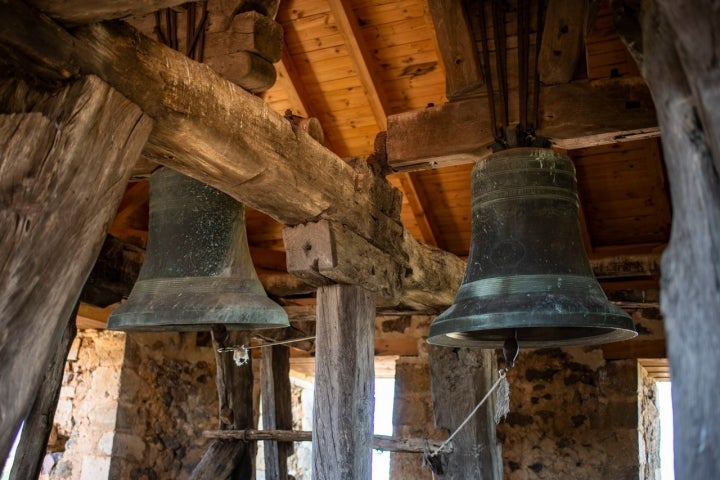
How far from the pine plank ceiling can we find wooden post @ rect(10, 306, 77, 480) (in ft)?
3.75

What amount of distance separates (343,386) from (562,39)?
1278mm

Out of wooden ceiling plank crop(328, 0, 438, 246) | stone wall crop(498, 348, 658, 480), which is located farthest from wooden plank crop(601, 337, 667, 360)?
wooden ceiling plank crop(328, 0, 438, 246)

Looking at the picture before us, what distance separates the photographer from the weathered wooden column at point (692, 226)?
0.79 m

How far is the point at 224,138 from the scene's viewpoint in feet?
5.66

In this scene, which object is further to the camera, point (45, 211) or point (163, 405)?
point (163, 405)

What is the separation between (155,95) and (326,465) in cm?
129

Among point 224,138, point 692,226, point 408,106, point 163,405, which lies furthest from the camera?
point 163,405

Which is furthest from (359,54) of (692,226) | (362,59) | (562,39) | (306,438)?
(692,226)

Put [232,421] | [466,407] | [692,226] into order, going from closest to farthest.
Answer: [692,226] < [466,407] < [232,421]

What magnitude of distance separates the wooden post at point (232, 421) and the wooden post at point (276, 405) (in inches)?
4.5

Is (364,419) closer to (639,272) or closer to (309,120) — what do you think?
(309,120)

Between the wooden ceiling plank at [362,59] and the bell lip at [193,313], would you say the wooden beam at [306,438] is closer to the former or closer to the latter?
the bell lip at [193,313]

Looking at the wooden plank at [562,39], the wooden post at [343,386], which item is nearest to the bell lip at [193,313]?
the wooden post at [343,386]

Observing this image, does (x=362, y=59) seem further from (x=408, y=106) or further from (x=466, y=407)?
(x=466, y=407)
